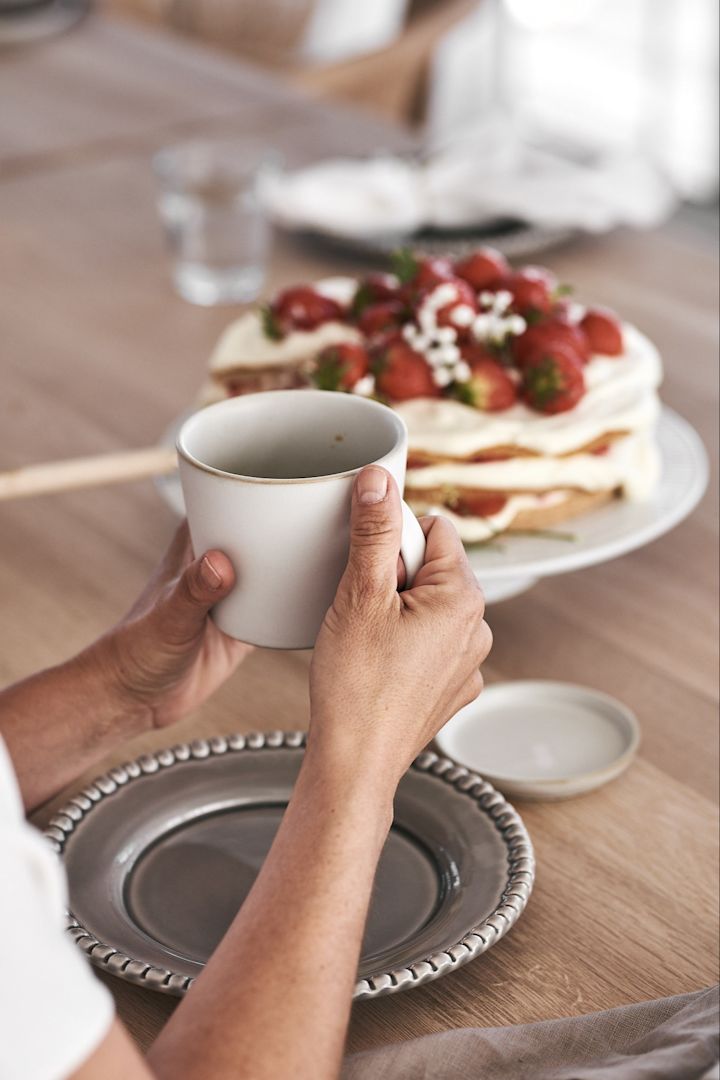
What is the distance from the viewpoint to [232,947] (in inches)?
22.2

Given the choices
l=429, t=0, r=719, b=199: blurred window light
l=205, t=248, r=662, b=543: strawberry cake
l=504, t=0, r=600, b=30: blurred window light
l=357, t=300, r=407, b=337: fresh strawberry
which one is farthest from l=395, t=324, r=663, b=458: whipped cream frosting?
l=504, t=0, r=600, b=30: blurred window light

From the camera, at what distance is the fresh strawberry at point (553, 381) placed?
1001 millimetres

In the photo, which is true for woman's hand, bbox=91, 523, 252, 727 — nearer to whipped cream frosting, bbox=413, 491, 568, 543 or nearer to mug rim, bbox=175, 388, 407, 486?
mug rim, bbox=175, 388, 407, 486

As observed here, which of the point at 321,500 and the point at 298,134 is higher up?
the point at 321,500

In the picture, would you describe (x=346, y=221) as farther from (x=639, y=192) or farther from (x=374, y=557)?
(x=374, y=557)

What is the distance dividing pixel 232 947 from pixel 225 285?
1156mm

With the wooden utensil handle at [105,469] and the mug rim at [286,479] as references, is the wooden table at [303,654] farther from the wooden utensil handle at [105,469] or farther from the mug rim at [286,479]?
the mug rim at [286,479]

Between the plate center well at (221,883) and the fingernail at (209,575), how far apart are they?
17 cm

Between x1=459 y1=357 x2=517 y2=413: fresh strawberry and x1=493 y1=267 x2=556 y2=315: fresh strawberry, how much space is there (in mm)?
73

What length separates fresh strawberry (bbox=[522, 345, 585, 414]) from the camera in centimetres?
100

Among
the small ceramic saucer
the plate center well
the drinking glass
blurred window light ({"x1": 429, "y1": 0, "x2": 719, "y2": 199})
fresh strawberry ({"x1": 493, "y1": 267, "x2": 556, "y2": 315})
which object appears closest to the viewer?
the plate center well

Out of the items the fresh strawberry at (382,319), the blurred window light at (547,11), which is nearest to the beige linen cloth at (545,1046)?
the fresh strawberry at (382,319)

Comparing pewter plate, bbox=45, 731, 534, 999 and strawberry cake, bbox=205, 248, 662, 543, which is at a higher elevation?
strawberry cake, bbox=205, 248, 662, 543

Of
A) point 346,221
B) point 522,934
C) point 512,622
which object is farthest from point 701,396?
point 522,934
